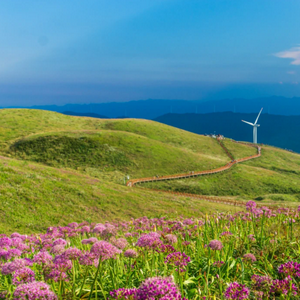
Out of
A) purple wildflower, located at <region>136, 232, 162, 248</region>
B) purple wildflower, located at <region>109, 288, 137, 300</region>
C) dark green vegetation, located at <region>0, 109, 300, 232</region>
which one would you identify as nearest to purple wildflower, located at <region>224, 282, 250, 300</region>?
purple wildflower, located at <region>109, 288, 137, 300</region>

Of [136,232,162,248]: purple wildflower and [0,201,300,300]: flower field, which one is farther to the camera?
[136,232,162,248]: purple wildflower

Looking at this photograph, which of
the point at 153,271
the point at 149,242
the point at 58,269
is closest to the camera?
the point at 58,269

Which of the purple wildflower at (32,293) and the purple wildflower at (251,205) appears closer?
the purple wildflower at (32,293)

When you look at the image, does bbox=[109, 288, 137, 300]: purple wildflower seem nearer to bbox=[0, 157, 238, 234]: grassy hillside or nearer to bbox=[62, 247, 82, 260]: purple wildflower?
bbox=[62, 247, 82, 260]: purple wildflower

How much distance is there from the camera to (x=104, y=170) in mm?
82312

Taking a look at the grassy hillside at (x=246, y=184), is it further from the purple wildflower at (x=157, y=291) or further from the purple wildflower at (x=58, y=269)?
the purple wildflower at (x=157, y=291)

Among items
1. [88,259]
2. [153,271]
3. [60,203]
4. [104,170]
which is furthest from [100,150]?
[88,259]

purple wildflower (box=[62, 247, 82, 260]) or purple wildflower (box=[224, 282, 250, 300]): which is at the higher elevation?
purple wildflower (box=[62, 247, 82, 260])

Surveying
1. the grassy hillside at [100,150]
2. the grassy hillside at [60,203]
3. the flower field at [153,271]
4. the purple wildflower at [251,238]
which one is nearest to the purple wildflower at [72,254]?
the flower field at [153,271]

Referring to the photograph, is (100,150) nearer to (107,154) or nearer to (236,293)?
(107,154)

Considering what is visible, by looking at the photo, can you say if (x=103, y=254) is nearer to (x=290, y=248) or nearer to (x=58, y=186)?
(x=290, y=248)

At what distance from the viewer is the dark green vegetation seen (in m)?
31.3

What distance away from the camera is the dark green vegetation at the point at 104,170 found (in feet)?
103

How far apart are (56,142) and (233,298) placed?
95808mm
